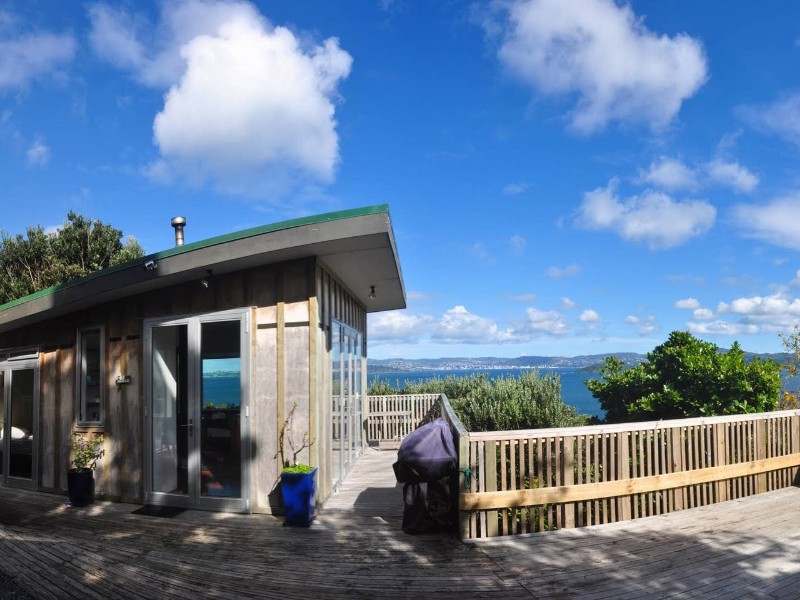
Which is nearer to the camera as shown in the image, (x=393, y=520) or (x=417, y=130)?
(x=393, y=520)

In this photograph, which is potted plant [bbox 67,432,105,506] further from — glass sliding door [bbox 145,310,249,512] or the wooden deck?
glass sliding door [bbox 145,310,249,512]

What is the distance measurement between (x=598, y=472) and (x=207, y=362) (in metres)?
4.36

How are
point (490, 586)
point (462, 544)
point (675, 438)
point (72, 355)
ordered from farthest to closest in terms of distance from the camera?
point (72, 355), point (675, 438), point (462, 544), point (490, 586)

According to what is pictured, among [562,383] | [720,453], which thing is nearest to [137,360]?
[720,453]

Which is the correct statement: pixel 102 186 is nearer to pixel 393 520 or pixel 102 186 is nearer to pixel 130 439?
pixel 130 439

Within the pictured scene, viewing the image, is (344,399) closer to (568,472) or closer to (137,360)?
(137,360)

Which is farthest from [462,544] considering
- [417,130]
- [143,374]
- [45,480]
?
[417,130]

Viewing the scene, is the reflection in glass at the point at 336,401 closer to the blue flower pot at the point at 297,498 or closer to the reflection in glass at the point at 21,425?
the blue flower pot at the point at 297,498

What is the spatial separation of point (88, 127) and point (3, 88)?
4.08 meters

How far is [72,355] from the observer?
669 centimetres

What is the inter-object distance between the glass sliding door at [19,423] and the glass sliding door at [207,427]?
2805mm

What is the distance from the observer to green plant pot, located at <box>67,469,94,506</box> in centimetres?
589

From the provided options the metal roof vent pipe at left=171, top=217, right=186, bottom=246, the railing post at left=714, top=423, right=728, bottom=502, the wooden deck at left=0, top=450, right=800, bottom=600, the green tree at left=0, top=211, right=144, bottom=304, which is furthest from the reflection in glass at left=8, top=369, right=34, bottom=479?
the green tree at left=0, top=211, right=144, bottom=304

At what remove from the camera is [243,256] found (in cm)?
496
